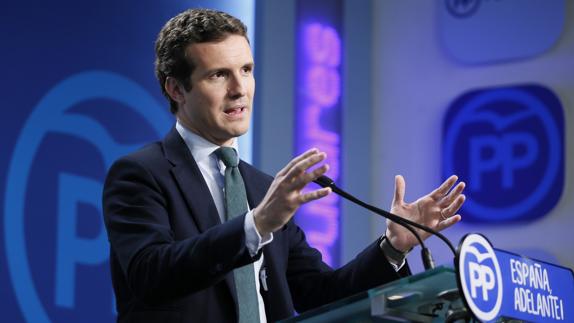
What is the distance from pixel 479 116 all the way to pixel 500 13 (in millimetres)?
517

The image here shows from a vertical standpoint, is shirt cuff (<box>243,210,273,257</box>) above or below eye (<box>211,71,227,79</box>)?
below

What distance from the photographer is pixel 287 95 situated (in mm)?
4855

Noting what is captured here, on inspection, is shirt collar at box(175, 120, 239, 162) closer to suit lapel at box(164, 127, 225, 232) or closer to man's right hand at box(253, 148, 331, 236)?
suit lapel at box(164, 127, 225, 232)

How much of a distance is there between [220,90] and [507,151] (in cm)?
291

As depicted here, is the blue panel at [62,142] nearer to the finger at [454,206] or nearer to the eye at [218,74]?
the eye at [218,74]

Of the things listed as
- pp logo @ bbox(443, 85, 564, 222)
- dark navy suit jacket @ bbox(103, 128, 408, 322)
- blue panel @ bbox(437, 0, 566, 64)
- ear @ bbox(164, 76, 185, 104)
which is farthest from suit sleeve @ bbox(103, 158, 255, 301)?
blue panel @ bbox(437, 0, 566, 64)

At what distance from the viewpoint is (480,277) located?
4.75 ft

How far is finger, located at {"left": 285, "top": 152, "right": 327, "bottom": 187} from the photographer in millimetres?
1593

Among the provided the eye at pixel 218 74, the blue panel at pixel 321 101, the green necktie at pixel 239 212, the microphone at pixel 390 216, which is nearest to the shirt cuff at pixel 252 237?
the microphone at pixel 390 216

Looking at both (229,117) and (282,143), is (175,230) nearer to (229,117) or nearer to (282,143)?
(229,117)

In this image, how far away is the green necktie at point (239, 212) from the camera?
1.98 meters

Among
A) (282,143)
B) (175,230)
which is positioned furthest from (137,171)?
(282,143)

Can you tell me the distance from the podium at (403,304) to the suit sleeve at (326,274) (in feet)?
1.41

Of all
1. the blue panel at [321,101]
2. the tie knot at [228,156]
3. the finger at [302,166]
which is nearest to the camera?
the finger at [302,166]
